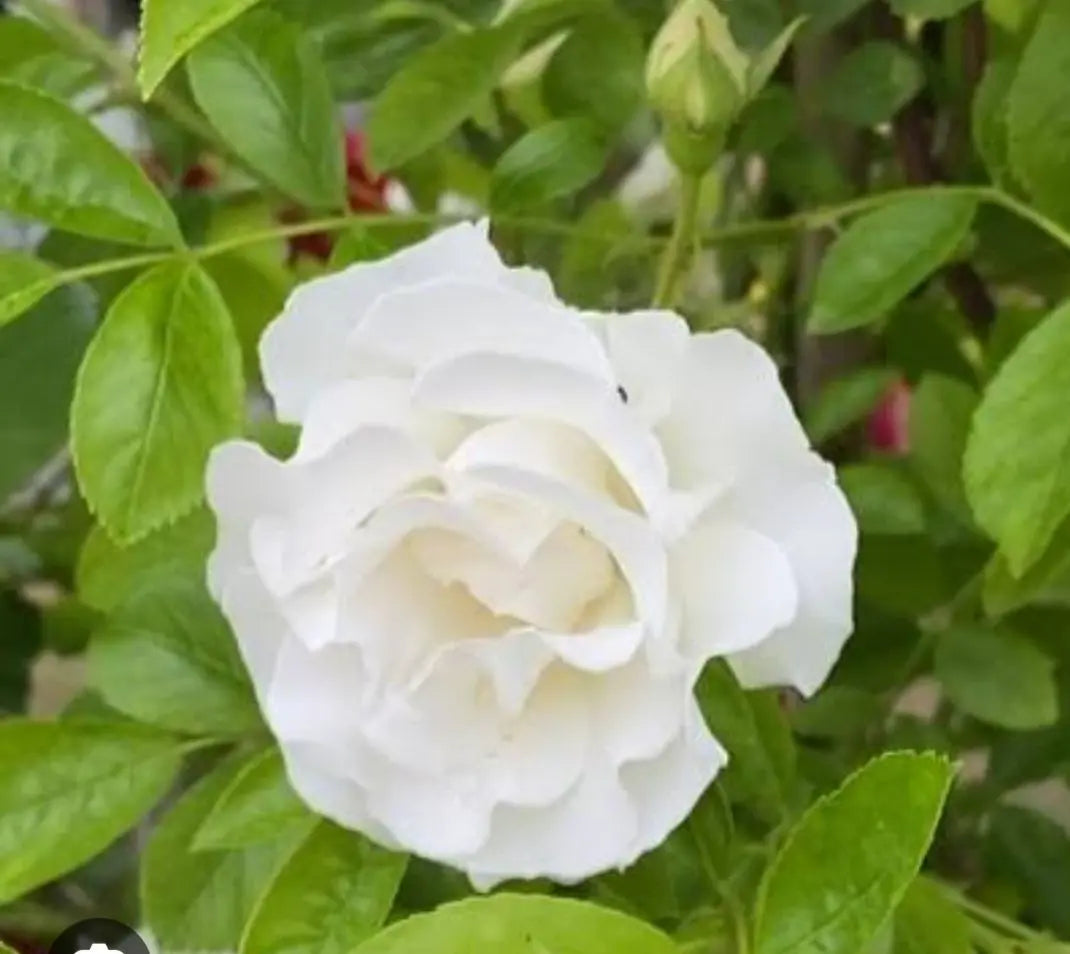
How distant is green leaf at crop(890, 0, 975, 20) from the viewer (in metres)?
0.36

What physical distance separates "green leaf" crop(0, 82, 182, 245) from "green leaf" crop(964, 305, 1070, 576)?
0.12 m

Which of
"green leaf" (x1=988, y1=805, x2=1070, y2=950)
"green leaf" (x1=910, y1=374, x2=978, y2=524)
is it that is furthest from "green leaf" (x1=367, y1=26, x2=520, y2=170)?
"green leaf" (x1=988, y1=805, x2=1070, y2=950)

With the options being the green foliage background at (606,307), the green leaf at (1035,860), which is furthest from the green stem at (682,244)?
the green leaf at (1035,860)

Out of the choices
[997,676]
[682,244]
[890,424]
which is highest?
[682,244]

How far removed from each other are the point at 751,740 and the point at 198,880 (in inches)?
3.8

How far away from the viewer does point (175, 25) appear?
23 centimetres

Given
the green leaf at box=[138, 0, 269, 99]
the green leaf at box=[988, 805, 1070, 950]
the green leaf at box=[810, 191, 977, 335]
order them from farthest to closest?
the green leaf at box=[988, 805, 1070, 950]
the green leaf at box=[810, 191, 977, 335]
the green leaf at box=[138, 0, 269, 99]

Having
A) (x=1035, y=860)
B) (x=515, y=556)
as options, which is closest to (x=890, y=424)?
(x=1035, y=860)

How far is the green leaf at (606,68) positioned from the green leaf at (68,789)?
0.45 feet

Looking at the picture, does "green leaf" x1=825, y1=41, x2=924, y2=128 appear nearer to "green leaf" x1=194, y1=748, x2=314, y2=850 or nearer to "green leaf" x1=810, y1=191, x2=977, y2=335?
"green leaf" x1=810, y1=191, x2=977, y2=335

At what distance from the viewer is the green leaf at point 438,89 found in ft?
1.15

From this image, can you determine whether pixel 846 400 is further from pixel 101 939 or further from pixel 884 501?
pixel 101 939

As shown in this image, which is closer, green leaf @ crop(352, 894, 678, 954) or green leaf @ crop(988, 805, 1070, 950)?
green leaf @ crop(352, 894, 678, 954)

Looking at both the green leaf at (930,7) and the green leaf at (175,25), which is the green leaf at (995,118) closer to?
the green leaf at (930,7)
